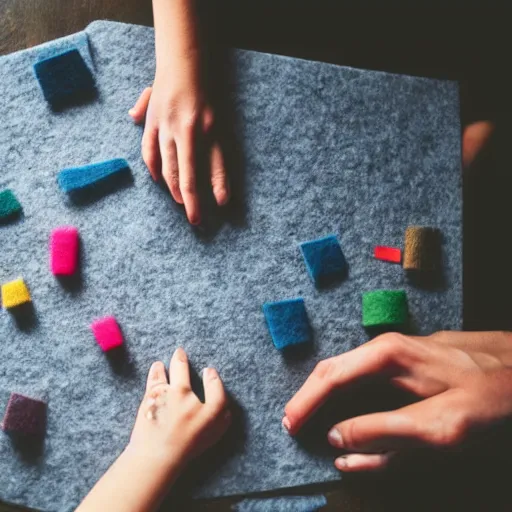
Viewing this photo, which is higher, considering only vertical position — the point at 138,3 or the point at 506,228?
the point at 138,3

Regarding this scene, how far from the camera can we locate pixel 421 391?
605mm

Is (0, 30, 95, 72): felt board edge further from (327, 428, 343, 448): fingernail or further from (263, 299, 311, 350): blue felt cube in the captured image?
(327, 428, 343, 448): fingernail

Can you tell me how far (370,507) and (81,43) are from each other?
0.73m

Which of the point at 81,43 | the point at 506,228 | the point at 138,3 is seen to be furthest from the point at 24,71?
the point at 506,228

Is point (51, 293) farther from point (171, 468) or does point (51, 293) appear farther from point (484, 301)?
point (484, 301)

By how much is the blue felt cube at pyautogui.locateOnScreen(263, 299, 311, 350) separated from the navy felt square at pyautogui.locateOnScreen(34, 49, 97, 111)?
373 mm

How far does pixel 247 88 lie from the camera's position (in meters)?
0.70

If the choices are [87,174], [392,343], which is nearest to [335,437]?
[392,343]

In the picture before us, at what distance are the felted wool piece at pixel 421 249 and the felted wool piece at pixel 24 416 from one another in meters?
0.50

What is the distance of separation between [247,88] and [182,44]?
0.10m

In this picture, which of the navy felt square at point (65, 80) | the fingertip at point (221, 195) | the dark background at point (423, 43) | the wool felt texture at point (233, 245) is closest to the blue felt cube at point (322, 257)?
the wool felt texture at point (233, 245)

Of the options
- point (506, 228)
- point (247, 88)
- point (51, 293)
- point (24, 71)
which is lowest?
point (506, 228)

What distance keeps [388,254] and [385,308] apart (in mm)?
70

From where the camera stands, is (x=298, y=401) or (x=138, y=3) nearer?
(x=298, y=401)
